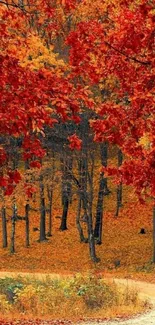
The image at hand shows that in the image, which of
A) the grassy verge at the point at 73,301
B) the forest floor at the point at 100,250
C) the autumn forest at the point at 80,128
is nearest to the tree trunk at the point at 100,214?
the autumn forest at the point at 80,128

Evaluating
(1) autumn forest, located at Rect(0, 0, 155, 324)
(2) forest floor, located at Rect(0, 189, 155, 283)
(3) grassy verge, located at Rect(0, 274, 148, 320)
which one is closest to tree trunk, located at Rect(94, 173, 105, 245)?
(1) autumn forest, located at Rect(0, 0, 155, 324)

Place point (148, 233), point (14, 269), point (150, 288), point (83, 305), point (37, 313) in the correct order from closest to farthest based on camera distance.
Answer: point (37, 313) < point (83, 305) < point (150, 288) < point (14, 269) < point (148, 233)

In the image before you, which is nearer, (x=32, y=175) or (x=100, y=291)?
(x=100, y=291)

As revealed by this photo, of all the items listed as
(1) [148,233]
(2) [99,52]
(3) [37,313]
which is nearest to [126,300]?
(3) [37,313]

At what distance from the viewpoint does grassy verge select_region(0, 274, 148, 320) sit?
18.1m

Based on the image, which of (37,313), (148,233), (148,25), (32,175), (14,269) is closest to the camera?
(148,25)

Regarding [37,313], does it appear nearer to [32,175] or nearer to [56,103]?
[56,103]

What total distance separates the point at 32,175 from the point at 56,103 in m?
27.7

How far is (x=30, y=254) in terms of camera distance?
36.8 m

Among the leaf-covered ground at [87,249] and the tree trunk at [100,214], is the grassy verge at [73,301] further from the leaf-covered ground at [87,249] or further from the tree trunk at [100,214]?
the tree trunk at [100,214]

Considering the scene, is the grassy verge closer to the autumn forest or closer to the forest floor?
the autumn forest

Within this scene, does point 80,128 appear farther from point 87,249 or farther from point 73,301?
point 73,301

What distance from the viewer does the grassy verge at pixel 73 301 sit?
18062mm

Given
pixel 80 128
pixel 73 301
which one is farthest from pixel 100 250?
pixel 73 301
